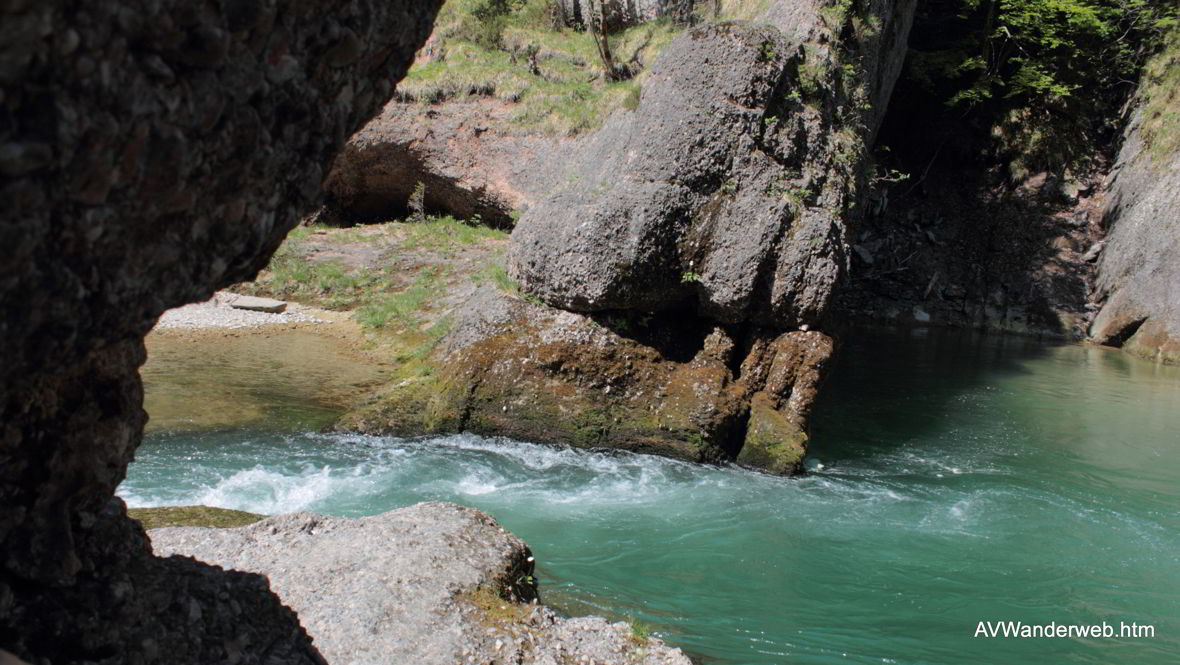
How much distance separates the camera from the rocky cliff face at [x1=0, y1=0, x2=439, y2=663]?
1637 millimetres

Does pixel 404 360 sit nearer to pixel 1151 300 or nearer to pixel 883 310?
pixel 883 310

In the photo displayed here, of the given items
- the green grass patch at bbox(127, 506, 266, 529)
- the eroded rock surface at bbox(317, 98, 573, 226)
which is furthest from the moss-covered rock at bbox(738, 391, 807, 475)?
the eroded rock surface at bbox(317, 98, 573, 226)

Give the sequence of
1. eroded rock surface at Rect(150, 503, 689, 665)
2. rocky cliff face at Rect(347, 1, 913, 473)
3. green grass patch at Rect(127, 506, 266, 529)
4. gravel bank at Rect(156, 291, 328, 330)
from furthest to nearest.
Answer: gravel bank at Rect(156, 291, 328, 330) < rocky cliff face at Rect(347, 1, 913, 473) < green grass patch at Rect(127, 506, 266, 529) < eroded rock surface at Rect(150, 503, 689, 665)

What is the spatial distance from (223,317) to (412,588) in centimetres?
961

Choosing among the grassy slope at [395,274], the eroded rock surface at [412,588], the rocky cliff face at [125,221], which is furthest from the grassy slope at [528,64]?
the rocky cliff face at [125,221]

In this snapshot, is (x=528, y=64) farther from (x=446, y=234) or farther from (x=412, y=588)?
(x=412, y=588)

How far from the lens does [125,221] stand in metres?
1.86

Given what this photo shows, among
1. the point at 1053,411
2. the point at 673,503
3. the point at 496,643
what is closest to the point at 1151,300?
the point at 1053,411

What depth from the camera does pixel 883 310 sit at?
1927cm

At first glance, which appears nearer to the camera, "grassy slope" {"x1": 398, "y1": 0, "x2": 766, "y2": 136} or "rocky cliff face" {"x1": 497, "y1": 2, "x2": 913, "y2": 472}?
"rocky cliff face" {"x1": 497, "y1": 2, "x2": 913, "y2": 472}

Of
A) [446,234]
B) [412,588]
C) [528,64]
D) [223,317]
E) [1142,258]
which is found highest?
[528,64]

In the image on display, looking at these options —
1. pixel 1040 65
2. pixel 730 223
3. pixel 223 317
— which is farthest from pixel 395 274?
pixel 1040 65

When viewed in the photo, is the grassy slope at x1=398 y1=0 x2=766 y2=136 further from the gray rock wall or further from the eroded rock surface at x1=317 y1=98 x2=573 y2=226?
→ the gray rock wall

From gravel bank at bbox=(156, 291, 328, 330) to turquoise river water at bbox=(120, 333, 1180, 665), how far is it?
185 centimetres
